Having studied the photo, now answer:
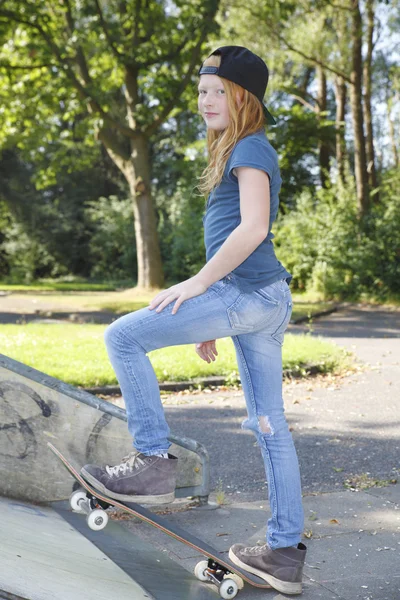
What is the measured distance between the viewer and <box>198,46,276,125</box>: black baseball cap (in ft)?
9.59

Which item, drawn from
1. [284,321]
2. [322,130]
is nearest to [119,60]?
[322,130]

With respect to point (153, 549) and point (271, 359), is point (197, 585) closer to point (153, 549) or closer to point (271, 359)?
point (153, 549)

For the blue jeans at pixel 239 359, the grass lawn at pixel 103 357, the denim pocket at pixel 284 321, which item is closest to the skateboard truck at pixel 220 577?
the blue jeans at pixel 239 359

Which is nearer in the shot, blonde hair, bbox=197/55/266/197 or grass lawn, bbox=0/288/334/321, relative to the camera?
blonde hair, bbox=197/55/266/197

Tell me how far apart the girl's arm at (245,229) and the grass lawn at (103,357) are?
5279 millimetres

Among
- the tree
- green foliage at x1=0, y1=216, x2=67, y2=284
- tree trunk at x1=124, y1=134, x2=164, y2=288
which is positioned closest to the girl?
the tree

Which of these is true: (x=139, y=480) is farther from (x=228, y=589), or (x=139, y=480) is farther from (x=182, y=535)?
(x=228, y=589)

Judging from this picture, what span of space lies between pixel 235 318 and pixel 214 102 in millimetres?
878

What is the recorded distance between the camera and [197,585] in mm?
3029

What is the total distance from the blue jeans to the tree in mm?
18350

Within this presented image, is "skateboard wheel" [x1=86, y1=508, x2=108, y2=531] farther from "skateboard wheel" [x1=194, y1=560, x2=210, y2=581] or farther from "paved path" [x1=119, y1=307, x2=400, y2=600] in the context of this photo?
"paved path" [x1=119, y1=307, x2=400, y2=600]

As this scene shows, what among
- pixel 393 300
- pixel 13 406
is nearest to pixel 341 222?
pixel 393 300

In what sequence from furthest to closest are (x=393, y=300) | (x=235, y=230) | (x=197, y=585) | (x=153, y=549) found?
(x=393, y=300)
(x=153, y=549)
(x=197, y=585)
(x=235, y=230)

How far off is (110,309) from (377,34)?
47.0 ft
